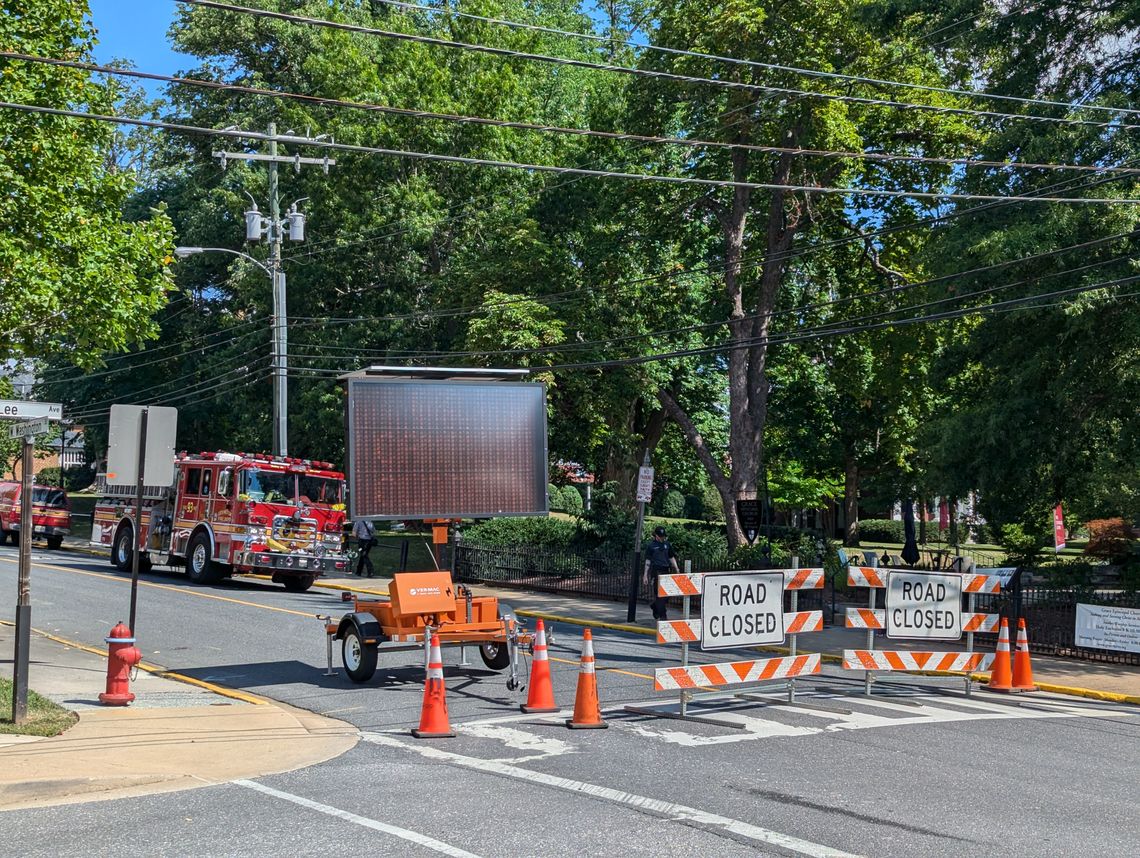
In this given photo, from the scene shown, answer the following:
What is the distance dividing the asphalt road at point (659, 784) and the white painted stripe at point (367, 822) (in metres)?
0.03

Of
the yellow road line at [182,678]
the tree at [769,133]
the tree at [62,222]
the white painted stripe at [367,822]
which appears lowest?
the white painted stripe at [367,822]

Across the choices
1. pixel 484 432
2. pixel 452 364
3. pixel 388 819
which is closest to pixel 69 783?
pixel 388 819

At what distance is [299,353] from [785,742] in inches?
1367

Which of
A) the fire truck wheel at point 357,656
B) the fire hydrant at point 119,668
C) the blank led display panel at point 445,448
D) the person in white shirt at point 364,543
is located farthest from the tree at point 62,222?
the person in white shirt at point 364,543

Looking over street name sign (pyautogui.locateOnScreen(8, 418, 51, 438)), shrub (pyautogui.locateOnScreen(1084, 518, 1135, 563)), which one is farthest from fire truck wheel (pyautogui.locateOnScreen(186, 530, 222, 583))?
shrub (pyautogui.locateOnScreen(1084, 518, 1135, 563))

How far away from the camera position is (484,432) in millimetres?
15422

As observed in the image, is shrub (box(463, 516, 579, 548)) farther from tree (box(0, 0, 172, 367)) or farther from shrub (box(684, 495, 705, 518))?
shrub (box(684, 495, 705, 518))

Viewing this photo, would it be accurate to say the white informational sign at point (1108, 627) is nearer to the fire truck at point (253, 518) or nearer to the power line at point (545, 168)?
the power line at point (545, 168)

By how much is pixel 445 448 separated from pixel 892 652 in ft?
19.5

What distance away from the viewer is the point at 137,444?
45.2 ft

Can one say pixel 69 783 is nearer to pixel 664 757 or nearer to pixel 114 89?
pixel 664 757

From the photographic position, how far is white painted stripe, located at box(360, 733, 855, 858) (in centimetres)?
779

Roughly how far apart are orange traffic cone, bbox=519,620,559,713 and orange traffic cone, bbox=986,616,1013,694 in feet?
20.2

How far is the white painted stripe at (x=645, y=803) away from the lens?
25.6 feet
